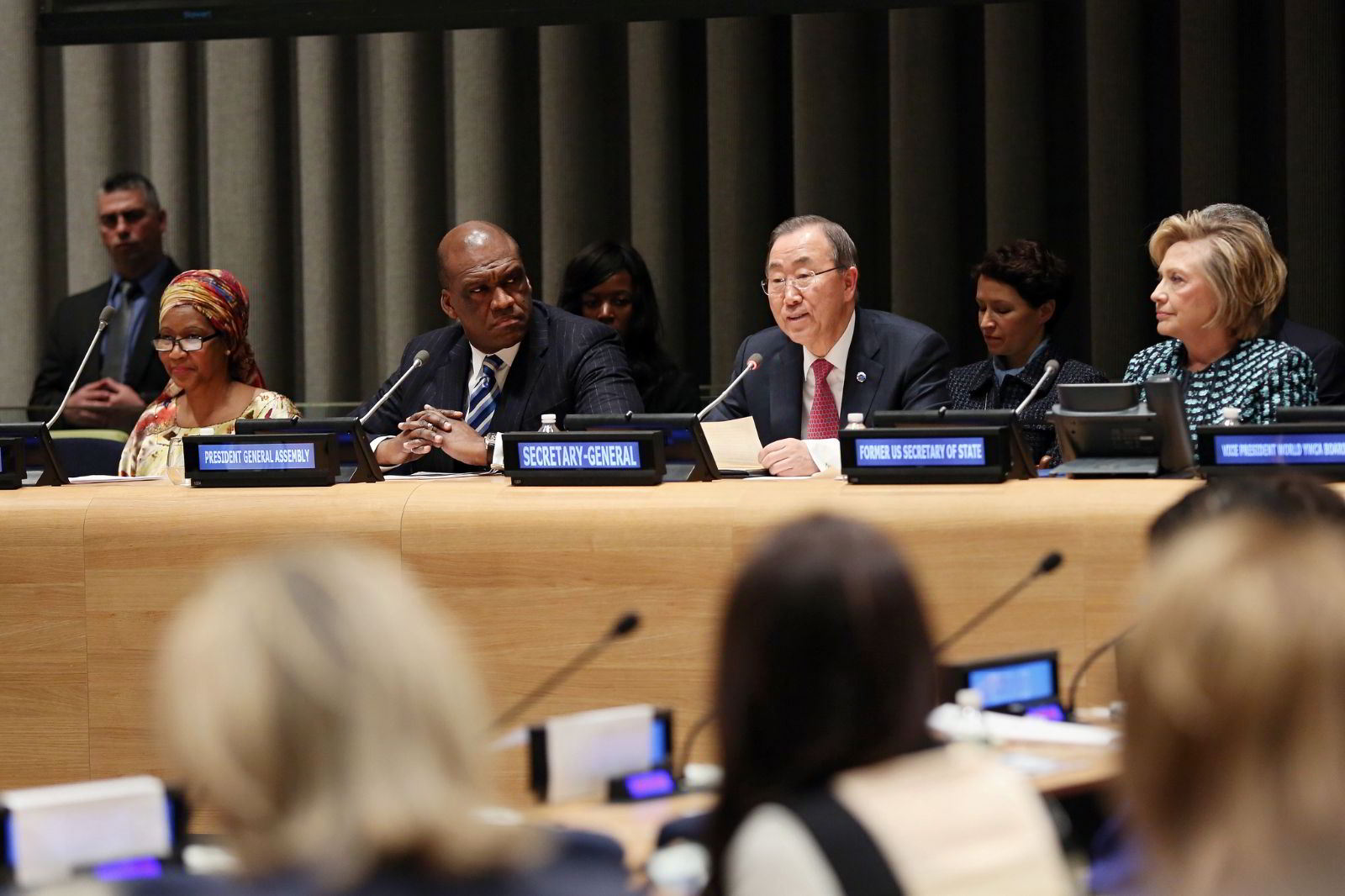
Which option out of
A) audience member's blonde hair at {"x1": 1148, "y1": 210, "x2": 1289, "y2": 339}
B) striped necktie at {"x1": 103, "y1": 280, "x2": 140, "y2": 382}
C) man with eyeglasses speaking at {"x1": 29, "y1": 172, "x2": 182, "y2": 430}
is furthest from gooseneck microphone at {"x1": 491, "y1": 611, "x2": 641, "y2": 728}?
striped necktie at {"x1": 103, "y1": 280, "x2": 140, "y2": 382}

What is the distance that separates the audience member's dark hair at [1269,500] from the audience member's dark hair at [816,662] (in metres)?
0.37

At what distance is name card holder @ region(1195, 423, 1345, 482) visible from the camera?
292cm

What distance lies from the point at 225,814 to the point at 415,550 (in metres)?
1.98

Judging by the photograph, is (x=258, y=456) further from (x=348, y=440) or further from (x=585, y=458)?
(x=585, y=458)

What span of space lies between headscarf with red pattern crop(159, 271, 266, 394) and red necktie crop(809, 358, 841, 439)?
4.54ft

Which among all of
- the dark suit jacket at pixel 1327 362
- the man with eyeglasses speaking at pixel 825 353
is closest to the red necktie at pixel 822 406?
the man with eyeglasses speaking at pixel 825 353

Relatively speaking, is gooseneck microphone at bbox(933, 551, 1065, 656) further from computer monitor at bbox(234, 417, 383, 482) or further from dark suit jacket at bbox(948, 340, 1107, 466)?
dark suit jacket at bbox(948, 340, 1107, 466)

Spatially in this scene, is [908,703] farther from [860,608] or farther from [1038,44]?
[1038,44]

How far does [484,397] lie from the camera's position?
432 centimetres

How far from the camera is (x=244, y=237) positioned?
22.2 ft

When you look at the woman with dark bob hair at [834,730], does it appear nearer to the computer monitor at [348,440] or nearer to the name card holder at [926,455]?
the name card holder at [926,455]

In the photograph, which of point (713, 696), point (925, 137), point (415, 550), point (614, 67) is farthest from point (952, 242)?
point (713, 696)

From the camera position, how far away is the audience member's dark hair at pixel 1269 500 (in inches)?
65.4

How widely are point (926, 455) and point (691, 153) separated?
12.3 feet
